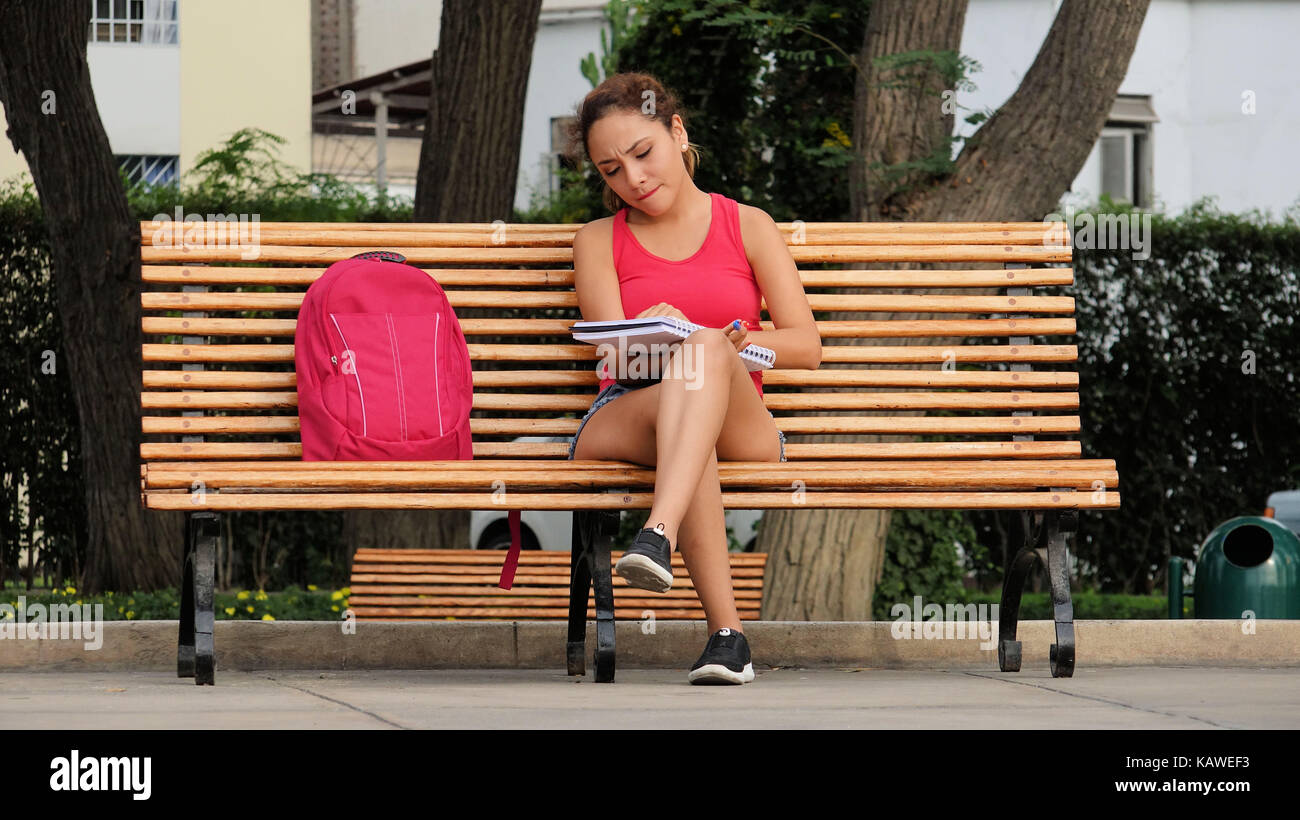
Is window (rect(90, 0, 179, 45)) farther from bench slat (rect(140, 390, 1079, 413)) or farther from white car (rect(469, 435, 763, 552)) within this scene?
bench slat (rect(140, 390, 1079, 413))

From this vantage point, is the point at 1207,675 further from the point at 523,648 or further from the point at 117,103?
the point at 117,103

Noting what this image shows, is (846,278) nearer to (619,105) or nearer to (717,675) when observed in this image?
(619,105)

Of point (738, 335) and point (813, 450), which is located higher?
point (738, 335)

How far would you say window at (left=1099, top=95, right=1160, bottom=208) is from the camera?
722 inches

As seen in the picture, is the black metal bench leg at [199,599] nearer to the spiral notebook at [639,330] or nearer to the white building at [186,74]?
the spiral notebook at [639,330]

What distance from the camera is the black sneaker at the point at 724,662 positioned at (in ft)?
12.9

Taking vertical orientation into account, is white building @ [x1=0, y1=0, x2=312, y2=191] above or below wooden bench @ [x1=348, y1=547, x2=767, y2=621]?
above

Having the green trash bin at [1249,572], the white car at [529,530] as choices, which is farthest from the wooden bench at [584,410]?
the white car at [529,530]

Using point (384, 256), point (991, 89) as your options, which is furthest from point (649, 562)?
point (991, 89)

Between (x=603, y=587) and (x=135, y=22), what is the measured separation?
18.5 m

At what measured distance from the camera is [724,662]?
3.93 metres

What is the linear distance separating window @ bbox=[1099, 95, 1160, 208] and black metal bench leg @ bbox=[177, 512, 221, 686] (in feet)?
51.1

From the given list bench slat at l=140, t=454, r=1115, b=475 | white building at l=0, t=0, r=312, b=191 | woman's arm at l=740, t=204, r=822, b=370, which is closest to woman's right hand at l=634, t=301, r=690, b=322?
woman's arm at l=740, t=204, r=822, b=370

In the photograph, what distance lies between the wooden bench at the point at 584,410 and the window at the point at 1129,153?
1397cm
